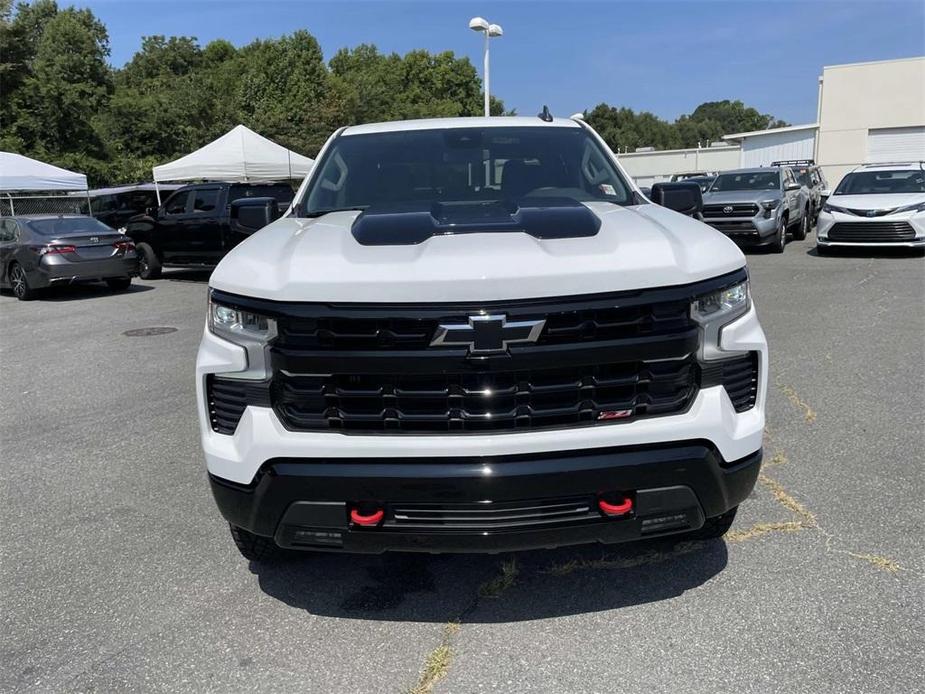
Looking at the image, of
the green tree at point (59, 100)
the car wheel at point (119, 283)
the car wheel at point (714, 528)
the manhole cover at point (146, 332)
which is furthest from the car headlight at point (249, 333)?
the green tree at point (59, 100)

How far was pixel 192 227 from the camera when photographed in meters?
14.3

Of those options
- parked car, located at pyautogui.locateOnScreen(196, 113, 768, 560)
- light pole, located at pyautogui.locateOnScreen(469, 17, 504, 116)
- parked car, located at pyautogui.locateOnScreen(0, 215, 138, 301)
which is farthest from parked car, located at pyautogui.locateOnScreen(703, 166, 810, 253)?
parked car, located at pyautogui.locateOnScreen(196, 113, 768, 560)

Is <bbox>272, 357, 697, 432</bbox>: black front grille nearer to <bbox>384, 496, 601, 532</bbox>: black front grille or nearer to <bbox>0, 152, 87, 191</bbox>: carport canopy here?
<bbox>384, 496, 601, 532</bbox>: black front grille

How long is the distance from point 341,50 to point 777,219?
243 ft

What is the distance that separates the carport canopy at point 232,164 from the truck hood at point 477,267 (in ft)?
58.9

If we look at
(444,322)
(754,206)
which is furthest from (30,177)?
(444,322)

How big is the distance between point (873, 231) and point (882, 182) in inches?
66.2

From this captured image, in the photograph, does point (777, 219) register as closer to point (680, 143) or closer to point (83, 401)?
point (83, 401)

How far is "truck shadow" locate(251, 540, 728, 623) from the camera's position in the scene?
2.92 metres

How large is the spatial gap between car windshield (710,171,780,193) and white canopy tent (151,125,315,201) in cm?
1175

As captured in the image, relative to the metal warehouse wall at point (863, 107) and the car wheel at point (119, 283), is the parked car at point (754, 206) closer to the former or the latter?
the car wheel at point (119, 283)

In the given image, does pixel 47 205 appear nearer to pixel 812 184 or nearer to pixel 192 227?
pixel 192 227

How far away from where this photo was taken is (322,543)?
252 cm

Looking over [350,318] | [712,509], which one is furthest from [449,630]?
[350,318]
